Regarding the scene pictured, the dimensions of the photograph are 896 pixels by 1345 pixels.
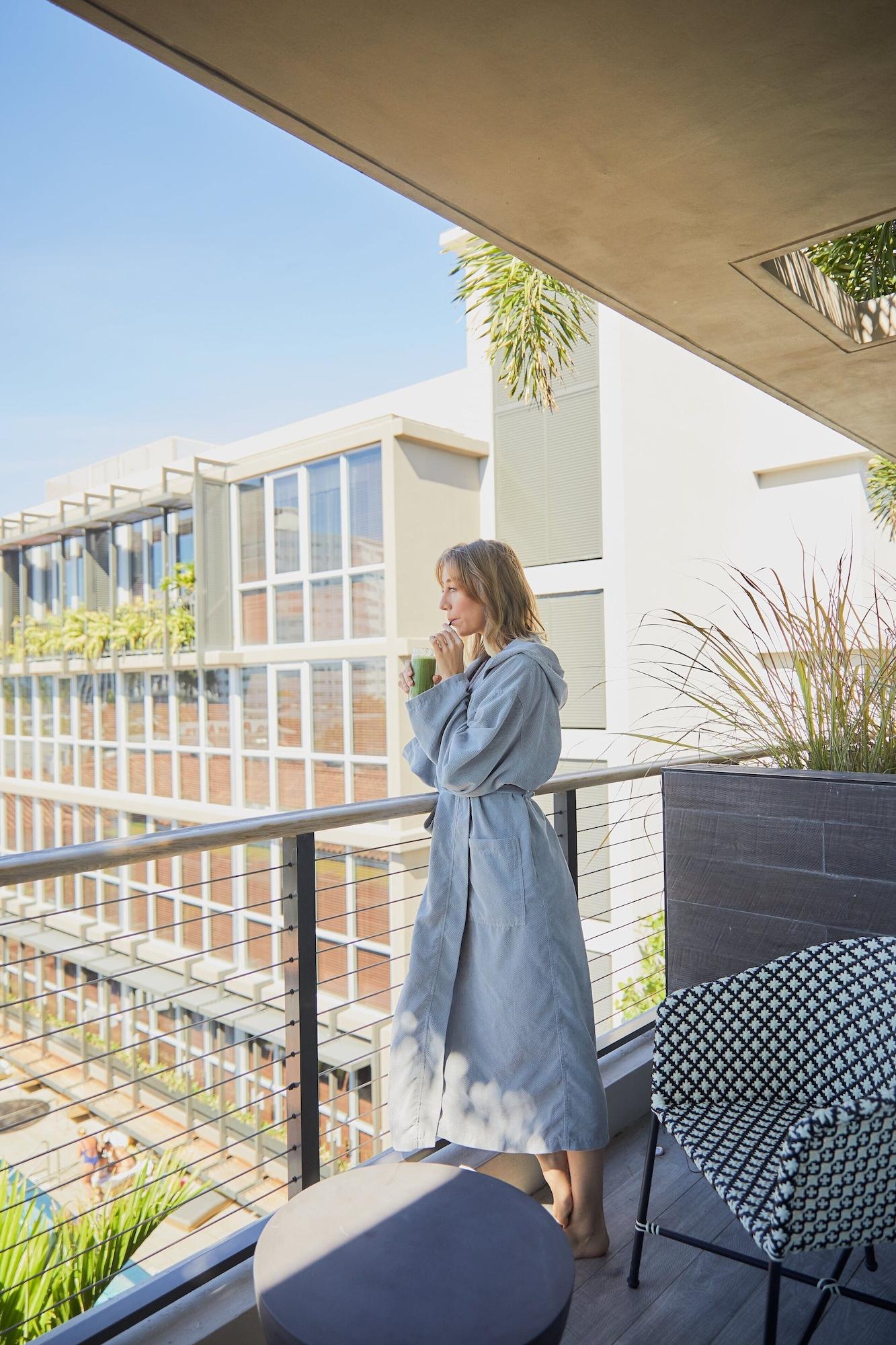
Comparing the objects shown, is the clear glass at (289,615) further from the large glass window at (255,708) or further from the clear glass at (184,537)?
the clear glass at (184,537)

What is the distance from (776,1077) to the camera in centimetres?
191

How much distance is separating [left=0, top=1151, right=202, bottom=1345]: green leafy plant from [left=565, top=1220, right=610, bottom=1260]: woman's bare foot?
0.82 m

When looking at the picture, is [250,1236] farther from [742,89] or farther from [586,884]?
[586,884]

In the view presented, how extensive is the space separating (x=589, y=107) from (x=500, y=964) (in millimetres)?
1623

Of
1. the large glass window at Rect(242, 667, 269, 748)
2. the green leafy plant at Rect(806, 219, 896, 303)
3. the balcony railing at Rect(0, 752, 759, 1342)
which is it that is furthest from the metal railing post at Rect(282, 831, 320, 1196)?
the large glass window at Rect(242, 667, 269, 748)

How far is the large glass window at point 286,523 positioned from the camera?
1280 centimetres

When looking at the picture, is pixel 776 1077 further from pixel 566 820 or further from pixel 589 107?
pixel 589 107

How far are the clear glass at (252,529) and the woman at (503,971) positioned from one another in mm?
11618

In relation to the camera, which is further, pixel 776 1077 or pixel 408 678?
pixel 408 678

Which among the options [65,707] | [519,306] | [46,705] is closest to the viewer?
[519,306]

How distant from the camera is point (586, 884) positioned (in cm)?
1057

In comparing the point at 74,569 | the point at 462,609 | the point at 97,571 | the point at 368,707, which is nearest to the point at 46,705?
the point at 74,569

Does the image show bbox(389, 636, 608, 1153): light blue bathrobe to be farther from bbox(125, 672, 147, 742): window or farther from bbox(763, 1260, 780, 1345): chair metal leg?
bbox(125, 672, 147, 742): window

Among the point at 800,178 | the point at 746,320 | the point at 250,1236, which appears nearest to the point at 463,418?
the point at 746,320
